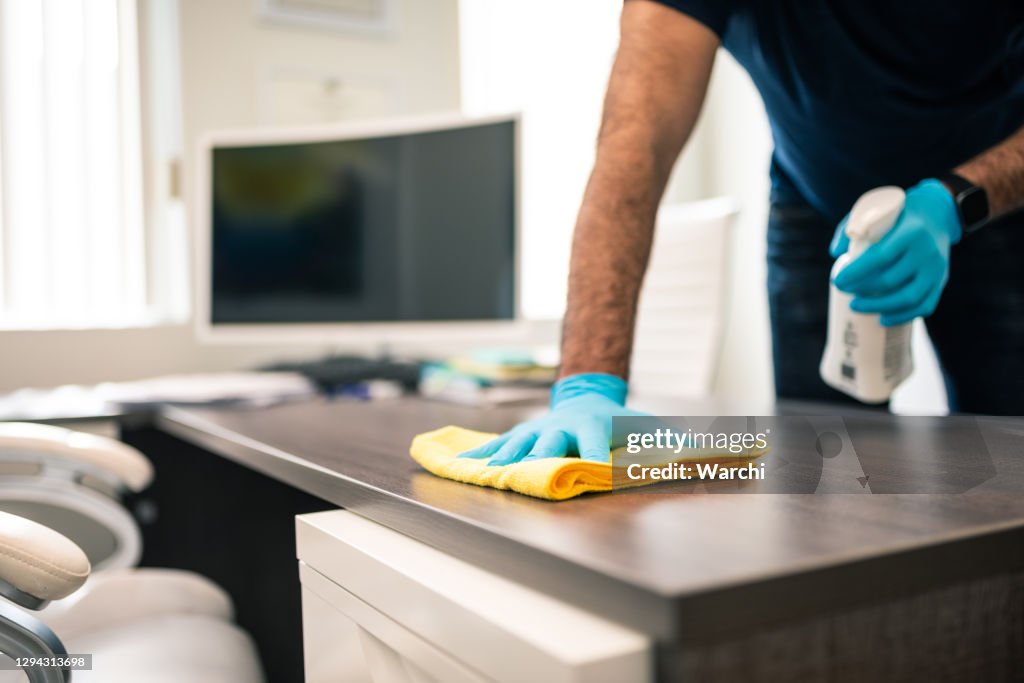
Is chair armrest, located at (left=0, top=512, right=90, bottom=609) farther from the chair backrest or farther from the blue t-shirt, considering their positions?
the chair backrest

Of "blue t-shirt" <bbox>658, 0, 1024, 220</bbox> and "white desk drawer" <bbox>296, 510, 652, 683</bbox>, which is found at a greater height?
"blue t-shirt" <bbox>658, 0, 1024, 220</bbox>

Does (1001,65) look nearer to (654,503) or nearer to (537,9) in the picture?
(654,503)

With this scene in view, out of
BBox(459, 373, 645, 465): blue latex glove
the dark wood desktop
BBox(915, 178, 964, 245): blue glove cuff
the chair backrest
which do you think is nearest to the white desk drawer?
the dark wood desktop

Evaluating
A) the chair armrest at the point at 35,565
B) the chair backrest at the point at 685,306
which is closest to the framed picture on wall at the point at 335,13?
the chair backrest at the point at 685,306

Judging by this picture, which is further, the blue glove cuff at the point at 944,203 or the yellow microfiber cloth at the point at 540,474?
the blue glove cuff at the point at 944,203

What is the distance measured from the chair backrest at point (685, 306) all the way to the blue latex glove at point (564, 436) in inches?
51.4

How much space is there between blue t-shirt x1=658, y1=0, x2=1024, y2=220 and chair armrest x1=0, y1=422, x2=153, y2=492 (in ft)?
3.03

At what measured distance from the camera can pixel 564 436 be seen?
25.7 inches

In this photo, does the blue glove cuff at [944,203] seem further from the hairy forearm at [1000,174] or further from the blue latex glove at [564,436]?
the blue latex glove at [564,436]

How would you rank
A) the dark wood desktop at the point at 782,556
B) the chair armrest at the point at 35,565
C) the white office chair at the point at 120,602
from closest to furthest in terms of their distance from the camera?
the dark wood desktop at the point at 782,556
the chair armrest at the point at 35,565
the white office chair at the point at 120,602

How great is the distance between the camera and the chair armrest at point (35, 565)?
67 centimetres

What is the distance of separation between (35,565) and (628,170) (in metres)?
0.72

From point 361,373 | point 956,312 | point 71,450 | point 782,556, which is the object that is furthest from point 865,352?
point 361,373

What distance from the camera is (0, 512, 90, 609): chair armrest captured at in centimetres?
67
